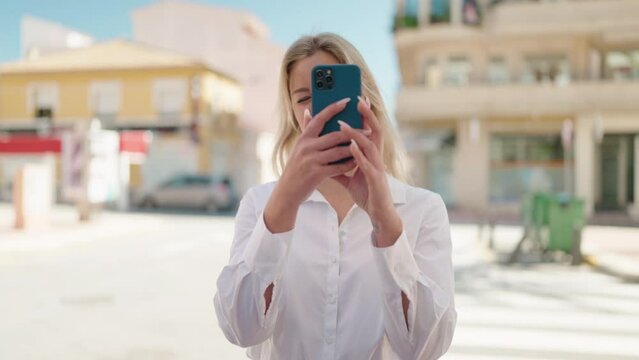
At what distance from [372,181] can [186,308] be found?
650 cm

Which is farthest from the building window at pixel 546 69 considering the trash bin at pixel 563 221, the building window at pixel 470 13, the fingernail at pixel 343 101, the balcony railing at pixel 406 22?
the fingernail at pixel 343 101

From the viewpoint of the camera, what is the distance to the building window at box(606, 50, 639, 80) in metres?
27.1

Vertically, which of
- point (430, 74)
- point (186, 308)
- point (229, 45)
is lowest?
point (186, 308)

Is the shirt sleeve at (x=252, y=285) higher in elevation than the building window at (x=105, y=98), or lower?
lower

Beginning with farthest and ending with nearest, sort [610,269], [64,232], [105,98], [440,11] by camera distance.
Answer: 1. [105,98]
2. [440,11]
3. [64,232]
4. [610,269]

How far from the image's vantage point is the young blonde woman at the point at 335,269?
153 cm

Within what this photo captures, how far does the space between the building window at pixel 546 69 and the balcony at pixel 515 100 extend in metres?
1.00

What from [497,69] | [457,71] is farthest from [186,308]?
[497,69]

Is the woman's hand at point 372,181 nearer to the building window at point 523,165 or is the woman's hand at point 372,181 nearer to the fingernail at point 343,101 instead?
the fingernail at point 343,101

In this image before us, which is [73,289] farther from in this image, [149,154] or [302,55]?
[149,154]

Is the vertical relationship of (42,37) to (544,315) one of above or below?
above

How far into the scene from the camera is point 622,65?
2728 cm

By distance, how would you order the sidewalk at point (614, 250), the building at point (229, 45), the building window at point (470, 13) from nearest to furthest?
the sidewalk at point (614, 250) → the building window at point (470, 13) → the building at point (229, 45)

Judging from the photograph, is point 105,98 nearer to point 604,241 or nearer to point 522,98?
point 522,98
